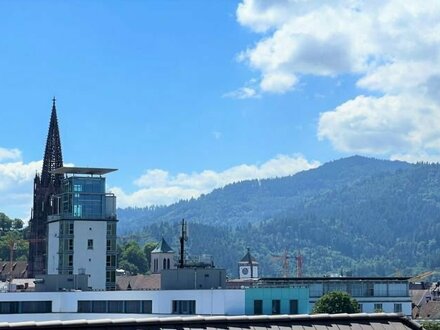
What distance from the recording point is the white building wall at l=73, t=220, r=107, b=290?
122 metres

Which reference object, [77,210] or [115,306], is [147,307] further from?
[77,210]

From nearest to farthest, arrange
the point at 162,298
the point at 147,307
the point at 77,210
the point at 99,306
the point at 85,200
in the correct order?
the point at 162,298 < the point at 147,307 < the point at 99,306 < the point at 77,210 < the point at 85,200

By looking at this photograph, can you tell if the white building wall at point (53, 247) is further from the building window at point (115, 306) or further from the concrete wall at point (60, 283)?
the building window at point (115, 306)

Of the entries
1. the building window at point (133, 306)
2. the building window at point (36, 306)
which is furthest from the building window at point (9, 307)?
the building window at point (133, 306)

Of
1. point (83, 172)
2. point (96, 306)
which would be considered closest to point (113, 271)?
point (83, 172)

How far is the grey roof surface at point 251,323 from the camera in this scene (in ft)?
85.1

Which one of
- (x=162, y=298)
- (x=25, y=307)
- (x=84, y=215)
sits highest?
(x=84, y=215)

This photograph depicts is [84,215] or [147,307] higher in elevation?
[84,215]

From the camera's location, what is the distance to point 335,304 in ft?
406

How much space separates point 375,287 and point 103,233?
4122 cm

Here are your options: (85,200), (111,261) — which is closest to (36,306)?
(85,200)

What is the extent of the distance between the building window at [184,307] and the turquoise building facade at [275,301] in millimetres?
5346

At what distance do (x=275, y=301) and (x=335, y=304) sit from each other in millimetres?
27994

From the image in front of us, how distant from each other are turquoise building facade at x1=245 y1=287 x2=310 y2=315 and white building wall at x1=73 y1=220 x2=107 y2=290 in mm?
32439
